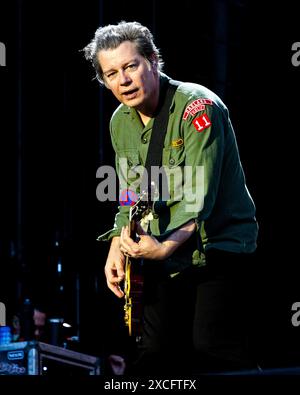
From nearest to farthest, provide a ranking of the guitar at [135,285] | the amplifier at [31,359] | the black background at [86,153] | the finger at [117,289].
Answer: the guitar at [135,285]
the finger at [117,289]
the amplifier at [31,359]
the black background at [86,153]

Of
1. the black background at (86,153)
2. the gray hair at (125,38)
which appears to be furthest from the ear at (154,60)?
the black background at (86,153)

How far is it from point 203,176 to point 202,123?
0.68 feet

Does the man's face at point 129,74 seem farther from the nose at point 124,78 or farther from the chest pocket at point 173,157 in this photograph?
the chest pocket at point 173,157

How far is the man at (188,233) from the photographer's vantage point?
2.78 metres

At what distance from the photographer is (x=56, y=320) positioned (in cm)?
618

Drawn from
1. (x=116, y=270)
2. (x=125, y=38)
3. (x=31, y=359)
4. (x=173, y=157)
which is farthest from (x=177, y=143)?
(x=31, y=359)

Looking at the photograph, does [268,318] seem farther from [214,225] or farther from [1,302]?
[214,225]

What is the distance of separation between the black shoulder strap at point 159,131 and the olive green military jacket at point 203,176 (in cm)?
2

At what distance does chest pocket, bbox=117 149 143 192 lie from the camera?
10.4 feet

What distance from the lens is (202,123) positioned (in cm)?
284

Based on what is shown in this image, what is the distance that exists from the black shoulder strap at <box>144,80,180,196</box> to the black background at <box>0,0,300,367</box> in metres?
3.74

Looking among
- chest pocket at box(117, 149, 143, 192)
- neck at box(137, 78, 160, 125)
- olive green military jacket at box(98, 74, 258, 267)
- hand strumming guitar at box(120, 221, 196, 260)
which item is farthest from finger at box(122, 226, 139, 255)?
neck at box(137, 78, 160, 125)

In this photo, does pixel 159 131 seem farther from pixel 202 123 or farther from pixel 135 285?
pixel 135 285
